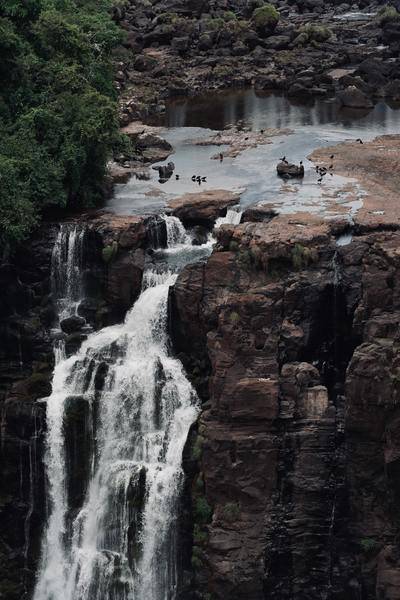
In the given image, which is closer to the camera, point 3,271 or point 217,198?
point 3,271

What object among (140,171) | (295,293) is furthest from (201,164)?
(295,293)

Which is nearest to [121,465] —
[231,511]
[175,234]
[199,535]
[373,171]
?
[199,535]

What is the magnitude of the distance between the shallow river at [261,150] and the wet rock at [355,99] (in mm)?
1042

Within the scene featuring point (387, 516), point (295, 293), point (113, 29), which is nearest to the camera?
point (387, 516)

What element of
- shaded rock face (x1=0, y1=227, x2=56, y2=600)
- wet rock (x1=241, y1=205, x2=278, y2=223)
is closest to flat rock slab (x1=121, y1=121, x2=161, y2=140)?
wet rock (x1=241, y1=205, x2=278, y2=223)

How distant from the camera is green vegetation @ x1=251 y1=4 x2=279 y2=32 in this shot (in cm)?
9062

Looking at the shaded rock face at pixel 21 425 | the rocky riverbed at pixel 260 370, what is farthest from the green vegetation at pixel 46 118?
the shaded rock face at pixel 21 425

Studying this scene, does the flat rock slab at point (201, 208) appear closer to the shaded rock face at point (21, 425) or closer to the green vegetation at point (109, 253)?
the green vegetation at point (109, 253)

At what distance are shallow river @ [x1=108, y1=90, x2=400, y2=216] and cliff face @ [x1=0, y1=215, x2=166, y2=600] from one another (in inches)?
170

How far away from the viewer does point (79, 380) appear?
37.7m

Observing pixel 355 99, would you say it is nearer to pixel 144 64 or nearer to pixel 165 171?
pixel 144 64

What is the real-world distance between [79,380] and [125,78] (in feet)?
147

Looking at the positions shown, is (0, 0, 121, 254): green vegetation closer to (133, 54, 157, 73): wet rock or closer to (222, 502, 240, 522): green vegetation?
(222, 502, 240, 522): green vegetation

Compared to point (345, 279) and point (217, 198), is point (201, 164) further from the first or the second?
point (345, 279)
